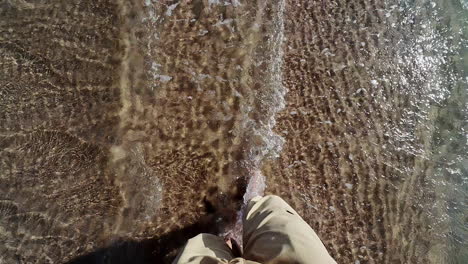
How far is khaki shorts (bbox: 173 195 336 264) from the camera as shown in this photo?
2461 millimetres

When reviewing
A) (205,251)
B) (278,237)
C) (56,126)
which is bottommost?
(205,251)

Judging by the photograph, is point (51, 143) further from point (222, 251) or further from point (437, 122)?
point (437, 122)

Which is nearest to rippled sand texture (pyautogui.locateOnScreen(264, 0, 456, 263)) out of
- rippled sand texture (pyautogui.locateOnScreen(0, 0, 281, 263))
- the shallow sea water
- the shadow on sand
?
the shallow sea water

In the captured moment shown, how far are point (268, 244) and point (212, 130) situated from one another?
106 cm

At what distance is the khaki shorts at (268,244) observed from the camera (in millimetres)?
2461

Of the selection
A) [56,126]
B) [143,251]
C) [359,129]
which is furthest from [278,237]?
[56,126]

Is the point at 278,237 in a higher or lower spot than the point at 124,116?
lower

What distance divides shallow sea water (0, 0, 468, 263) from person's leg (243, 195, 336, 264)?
1.25 ft

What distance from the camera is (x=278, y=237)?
2.57 metres

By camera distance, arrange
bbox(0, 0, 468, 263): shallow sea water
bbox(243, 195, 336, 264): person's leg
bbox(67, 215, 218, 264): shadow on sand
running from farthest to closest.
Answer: bbox(0, 0, 468, 263): shallow sea water → bbox(67, 215, 218, 264): shadow on sand → bbox(243, 195, 336, 264): person's leg

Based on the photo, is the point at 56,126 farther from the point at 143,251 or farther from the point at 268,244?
the point at 268,244

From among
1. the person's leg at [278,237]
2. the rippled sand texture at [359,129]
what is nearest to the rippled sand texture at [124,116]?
the rippled sand texture at [359,129]

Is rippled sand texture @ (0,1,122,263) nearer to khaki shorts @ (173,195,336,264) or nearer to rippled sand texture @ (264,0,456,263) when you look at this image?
khaki shorts @ (173,195,336,264)

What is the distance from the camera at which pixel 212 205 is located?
3256 mm
